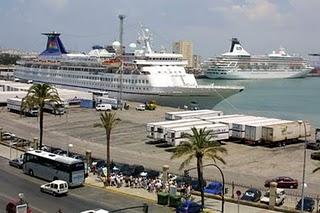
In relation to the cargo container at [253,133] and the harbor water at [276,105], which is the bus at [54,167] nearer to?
the cargo container at [253,133]

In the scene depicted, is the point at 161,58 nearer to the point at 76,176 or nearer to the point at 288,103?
the point at 288,103

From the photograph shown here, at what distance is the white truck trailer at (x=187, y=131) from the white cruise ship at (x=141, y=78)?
111 ft

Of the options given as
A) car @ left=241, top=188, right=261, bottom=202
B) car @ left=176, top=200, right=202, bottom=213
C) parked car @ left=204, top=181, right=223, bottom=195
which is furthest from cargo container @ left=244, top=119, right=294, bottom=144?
car @ left=176, top=200, right=202, bottom=213

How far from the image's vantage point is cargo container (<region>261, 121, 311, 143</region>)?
1886 inches

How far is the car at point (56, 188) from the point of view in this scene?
29234mm

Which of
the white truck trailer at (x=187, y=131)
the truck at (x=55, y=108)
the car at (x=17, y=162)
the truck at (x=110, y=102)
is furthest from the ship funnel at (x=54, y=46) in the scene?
the car at (x=17, y=162)

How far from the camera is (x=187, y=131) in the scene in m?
45.7

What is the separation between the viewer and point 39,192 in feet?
98.0

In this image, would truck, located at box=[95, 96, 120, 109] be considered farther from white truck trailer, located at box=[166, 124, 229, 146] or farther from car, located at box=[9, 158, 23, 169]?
car, located at box=[9, 158, 23, 169]

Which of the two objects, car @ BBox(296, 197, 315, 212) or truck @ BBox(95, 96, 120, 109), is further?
truck @ BBox(95, 96, 120, 109)

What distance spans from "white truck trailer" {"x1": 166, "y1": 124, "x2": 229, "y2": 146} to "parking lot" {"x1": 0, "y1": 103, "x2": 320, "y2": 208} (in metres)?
0.99

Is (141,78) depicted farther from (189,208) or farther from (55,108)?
(189,208)

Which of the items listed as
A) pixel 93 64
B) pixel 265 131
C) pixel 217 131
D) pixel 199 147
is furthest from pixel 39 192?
pixel 93 64

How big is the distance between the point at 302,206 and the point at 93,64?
77.3 meters
